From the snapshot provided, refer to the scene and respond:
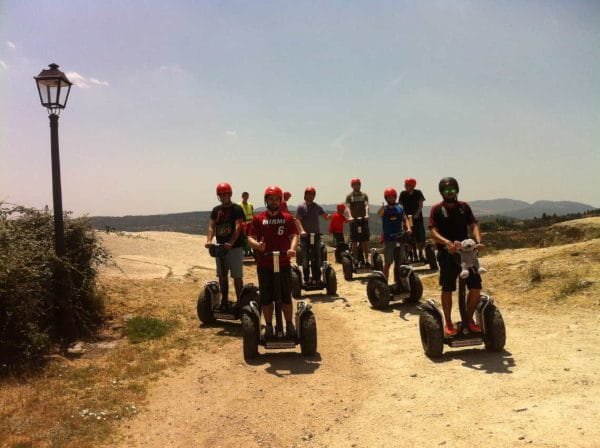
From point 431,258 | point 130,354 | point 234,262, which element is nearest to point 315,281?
point 234,262

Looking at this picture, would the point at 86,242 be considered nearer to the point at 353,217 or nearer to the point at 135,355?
the point at 135,355

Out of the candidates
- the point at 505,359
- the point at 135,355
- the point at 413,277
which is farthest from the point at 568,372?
the point at 135,355

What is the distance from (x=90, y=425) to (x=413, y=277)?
616 cm

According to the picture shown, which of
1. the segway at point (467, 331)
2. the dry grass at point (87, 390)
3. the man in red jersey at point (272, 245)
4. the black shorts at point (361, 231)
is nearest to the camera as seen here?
the dry grass at point (87, 390)

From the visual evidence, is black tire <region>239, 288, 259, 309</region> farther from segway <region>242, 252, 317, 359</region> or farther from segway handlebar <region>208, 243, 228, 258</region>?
segway <region>242, 252, 317, 359</region>

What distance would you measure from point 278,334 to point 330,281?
4129 millimetres

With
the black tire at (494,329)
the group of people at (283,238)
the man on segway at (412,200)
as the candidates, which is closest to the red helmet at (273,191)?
the group of people at (283,238)

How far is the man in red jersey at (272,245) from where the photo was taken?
6289 mm

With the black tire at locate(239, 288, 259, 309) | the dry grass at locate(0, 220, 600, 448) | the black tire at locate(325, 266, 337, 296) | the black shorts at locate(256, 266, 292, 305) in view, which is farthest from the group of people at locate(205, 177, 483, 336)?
the black tire at locate(325, 266, 337, 296)

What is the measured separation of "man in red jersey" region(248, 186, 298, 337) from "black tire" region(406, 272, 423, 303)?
3.29m

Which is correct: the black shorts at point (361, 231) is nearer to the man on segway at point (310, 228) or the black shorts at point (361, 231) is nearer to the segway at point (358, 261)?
the segway at point (358, 261)

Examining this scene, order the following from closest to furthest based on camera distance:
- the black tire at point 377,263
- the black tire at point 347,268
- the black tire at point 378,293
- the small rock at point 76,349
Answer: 1. the small rock at point 76,349
2. the black tire at point 378,293
3. the black tire at point 377,263
4. the black tire at point 347,268

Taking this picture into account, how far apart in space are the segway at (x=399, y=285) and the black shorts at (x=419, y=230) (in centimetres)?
327

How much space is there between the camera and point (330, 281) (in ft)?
33.6
